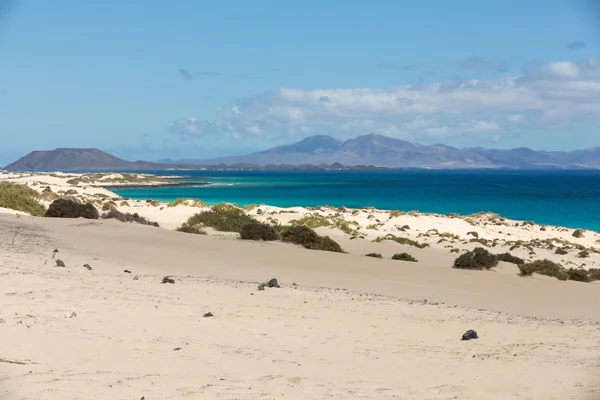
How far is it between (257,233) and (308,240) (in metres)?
1.75

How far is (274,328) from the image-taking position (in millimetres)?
9547

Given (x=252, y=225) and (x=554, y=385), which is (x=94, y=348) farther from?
(x=252, y=225)

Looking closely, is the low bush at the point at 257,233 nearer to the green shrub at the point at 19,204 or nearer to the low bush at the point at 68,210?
the low bush at the point at 68,210

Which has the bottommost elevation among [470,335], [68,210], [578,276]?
[578,276]

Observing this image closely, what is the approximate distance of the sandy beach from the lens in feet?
22.6

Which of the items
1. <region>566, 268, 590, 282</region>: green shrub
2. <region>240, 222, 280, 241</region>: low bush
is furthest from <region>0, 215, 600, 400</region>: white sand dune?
<region>240, 222, 280, 241</region>: low bush

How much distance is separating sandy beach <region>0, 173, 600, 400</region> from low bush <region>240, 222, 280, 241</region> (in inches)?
154

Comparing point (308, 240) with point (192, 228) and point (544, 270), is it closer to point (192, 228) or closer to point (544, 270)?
point (192, 228)

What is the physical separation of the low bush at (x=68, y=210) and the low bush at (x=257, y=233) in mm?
6562

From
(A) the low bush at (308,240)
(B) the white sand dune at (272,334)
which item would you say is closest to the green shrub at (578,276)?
(B) the white sand dune at (272,334)

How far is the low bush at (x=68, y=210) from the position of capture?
25281 millimetres

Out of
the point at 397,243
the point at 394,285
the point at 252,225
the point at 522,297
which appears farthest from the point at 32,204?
the point at 522,297

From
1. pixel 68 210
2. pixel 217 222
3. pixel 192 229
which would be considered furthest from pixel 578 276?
pixel 68 210

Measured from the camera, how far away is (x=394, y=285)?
15.7 metres
